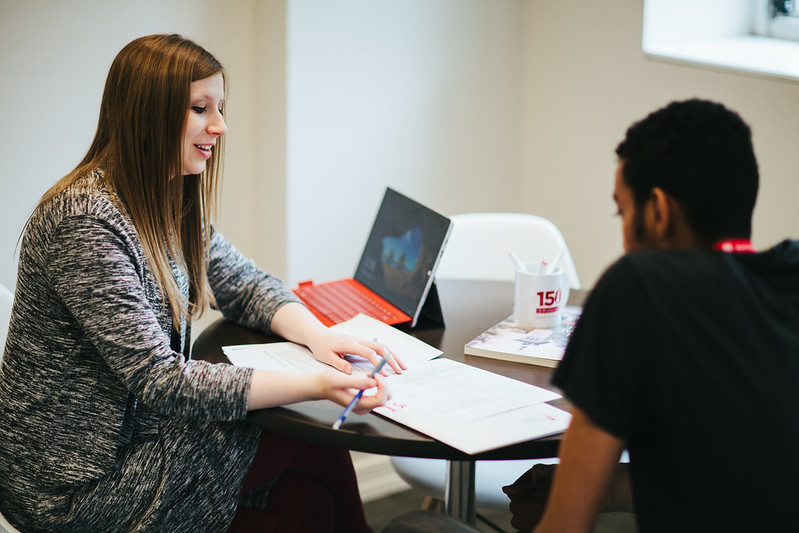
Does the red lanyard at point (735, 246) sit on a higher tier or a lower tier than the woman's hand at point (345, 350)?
higher

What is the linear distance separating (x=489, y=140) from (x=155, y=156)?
1.67m

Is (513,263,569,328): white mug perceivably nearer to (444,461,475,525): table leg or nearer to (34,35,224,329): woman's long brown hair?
(444,461,475,525): table leg

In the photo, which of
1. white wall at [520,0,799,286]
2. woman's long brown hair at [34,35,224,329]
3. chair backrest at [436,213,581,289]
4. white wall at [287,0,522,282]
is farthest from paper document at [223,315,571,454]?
white wall at [520,0,799,286]

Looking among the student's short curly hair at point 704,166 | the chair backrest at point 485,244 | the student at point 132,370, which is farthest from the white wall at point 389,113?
the student's short curly hair at point 704,166

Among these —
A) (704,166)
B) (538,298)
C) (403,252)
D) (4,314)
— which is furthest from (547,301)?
(4,314)

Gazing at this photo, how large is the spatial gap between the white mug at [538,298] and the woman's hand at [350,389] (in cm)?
49

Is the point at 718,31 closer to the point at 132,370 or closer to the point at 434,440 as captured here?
the point at 434,440

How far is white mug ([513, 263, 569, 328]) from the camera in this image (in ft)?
5.01

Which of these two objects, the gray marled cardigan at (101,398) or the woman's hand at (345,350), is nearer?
the gray marled cardigan at (101,398)

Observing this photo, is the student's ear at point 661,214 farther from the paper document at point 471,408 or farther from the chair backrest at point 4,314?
the chair backrest at point 4,314

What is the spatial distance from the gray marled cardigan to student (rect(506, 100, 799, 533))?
0.60 metres

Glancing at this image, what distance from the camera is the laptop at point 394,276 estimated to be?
1.56 meters

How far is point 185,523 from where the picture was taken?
123 centimetres

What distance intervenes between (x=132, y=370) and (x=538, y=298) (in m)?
0.76
